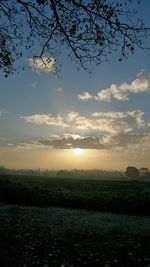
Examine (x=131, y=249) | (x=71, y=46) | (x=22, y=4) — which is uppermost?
(x=22, y=4)

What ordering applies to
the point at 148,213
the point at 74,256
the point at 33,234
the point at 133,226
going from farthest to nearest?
1. the point at 148,213
2. the point at 133,226
3. the point at 33,234
4. the point at 74,256

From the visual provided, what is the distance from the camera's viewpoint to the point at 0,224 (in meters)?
18.2

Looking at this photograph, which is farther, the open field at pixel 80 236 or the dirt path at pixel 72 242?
the open field at pixel 80 236

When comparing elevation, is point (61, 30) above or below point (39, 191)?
above

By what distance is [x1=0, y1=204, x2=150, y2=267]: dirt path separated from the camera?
1231 centimetres

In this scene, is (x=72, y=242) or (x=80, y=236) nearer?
(x=72, y=242)

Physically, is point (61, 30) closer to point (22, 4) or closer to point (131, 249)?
point (22, 4)

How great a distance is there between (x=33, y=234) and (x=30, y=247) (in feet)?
8.60

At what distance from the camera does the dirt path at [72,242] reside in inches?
485

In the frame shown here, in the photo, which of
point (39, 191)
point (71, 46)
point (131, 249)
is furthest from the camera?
point (39, 191)

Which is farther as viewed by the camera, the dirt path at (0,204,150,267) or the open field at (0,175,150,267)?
the open field at (0,175,150,267)

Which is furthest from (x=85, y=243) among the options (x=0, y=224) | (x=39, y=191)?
(x=39, y=191)

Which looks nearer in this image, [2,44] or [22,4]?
[22,4]

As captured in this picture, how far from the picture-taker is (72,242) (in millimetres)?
15109
